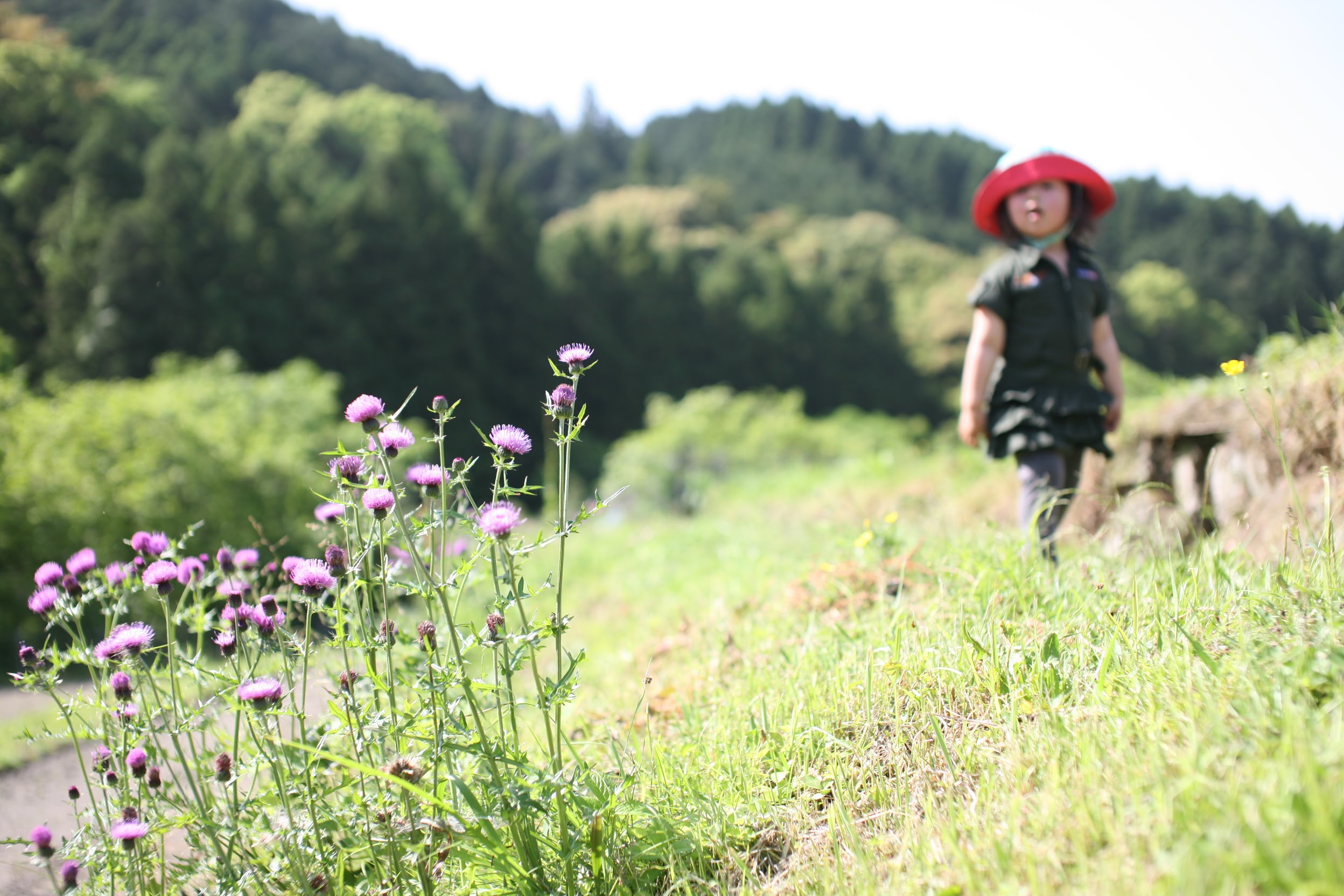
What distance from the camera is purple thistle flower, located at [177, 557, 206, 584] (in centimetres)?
151

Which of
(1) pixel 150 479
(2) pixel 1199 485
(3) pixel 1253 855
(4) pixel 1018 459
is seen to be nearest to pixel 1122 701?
(3) pixel 1253 855

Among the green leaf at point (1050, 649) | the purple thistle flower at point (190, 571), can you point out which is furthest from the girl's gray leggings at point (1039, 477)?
the purple thistle flower at point (190, 571)

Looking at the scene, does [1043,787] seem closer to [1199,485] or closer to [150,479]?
[1199,485]

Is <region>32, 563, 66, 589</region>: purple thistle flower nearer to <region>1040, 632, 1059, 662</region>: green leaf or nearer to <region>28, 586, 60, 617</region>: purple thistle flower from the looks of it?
<region>28, 586, 60, 617</region>: purple thistle flower

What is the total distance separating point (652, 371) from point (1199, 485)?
2579 cm

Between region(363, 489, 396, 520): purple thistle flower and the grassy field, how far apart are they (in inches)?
26.0

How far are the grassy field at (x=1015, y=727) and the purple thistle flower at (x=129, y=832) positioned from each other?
2.82 feet

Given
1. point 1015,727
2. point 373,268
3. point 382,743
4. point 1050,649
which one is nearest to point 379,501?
point 382,743

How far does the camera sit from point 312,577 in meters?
1.36

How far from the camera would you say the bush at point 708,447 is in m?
11.9

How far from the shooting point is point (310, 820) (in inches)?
52.8

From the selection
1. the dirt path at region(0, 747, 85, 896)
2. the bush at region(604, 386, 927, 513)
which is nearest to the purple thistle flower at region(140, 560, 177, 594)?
the dirt path at region(0, 747, 85, 896)

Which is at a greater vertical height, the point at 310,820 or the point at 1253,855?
the point at 1253,855

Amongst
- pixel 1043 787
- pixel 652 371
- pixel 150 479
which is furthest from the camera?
pixel 652 371
